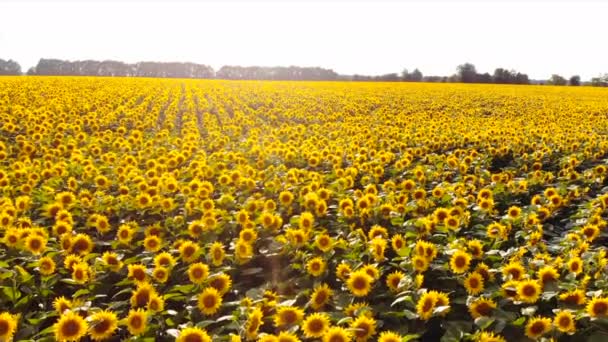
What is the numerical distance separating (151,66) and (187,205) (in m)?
112

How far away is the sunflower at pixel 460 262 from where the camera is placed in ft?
14.3

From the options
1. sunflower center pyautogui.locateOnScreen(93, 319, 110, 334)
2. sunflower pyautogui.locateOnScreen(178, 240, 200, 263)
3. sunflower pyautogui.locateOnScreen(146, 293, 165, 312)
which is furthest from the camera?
sunflower pyautogui.locateOnScreen(178, 240, 200, 263)

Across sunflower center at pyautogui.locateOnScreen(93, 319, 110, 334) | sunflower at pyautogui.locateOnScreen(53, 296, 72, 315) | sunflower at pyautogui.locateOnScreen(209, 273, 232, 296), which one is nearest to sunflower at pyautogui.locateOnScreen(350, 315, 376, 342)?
sunflower at pyautogui.locateOnScreen(209, 273, 232, 296)

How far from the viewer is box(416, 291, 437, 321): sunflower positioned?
11.9ft

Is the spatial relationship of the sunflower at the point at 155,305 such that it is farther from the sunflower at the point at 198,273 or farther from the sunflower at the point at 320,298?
the sunflower at the point at 320,298

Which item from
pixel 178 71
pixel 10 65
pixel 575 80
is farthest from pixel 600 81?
pixel 10 65

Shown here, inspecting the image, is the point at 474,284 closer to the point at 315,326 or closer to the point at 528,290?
the point at 528,290

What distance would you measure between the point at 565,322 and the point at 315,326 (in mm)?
1691

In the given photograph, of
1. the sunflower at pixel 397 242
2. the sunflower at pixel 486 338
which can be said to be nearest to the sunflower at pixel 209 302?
the sunflower at pixel 397 242

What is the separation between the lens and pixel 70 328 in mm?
3443

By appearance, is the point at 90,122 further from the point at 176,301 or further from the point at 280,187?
the point at 176,301

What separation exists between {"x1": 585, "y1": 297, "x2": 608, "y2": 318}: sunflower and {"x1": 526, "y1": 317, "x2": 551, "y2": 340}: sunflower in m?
0.30

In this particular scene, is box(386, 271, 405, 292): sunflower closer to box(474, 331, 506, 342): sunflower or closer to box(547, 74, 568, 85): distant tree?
box(474, 331, 506, 342): sunflower

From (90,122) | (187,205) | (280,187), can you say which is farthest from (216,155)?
(90,122)
